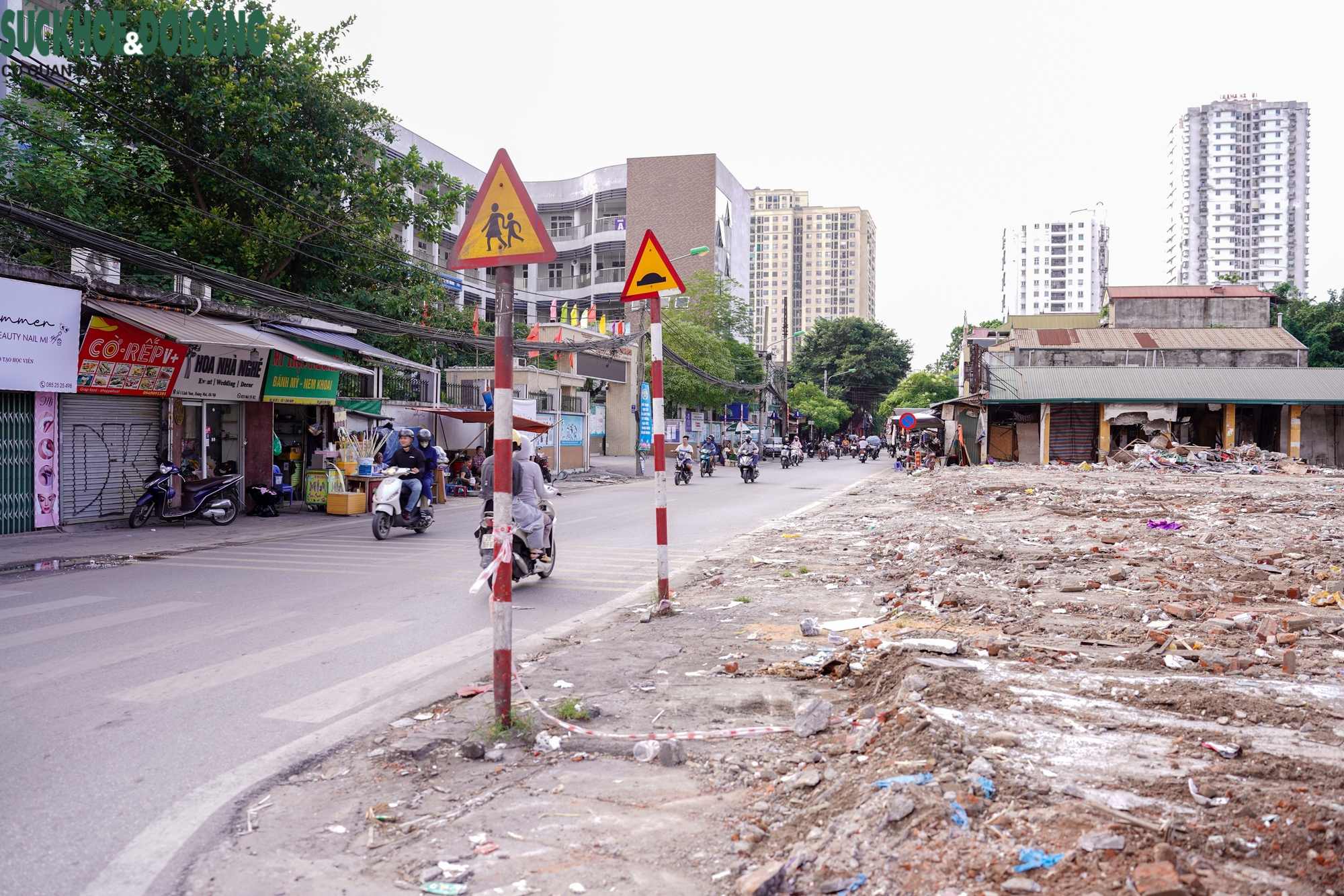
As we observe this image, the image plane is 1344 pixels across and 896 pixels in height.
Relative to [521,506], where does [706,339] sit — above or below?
above

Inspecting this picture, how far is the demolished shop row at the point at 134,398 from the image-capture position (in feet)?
45.4

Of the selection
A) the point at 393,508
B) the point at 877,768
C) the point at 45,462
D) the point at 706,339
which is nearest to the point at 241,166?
the point at 45,462

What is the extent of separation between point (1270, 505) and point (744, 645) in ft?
50.6

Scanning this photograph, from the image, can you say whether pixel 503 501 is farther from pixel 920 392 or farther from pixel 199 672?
pixel 920 392

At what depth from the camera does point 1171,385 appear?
4006 centimetres

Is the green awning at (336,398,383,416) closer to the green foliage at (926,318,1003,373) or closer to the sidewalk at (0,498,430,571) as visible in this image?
the sidewalk at (0,498,430,571)

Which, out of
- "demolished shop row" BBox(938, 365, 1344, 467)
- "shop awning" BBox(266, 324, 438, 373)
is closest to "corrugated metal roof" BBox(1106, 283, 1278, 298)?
"demolished shop row" BBox(938, 365, 1344, 467)

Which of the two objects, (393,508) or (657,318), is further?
(393,508)

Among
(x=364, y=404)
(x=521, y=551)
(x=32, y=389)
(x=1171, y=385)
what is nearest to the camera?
(x=521, y=551)

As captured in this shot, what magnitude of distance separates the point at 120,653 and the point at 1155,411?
41317 mm

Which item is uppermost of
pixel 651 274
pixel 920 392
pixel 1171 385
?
pixel 920 392

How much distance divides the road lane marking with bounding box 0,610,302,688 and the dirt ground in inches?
106

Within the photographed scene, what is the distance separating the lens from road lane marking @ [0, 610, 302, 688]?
5.82m

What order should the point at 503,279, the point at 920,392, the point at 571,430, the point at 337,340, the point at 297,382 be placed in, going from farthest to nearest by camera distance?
the point at 920,392 → the point at 571,430 → the point at 337,340 → the point at 297,382 → the point at 503,279
